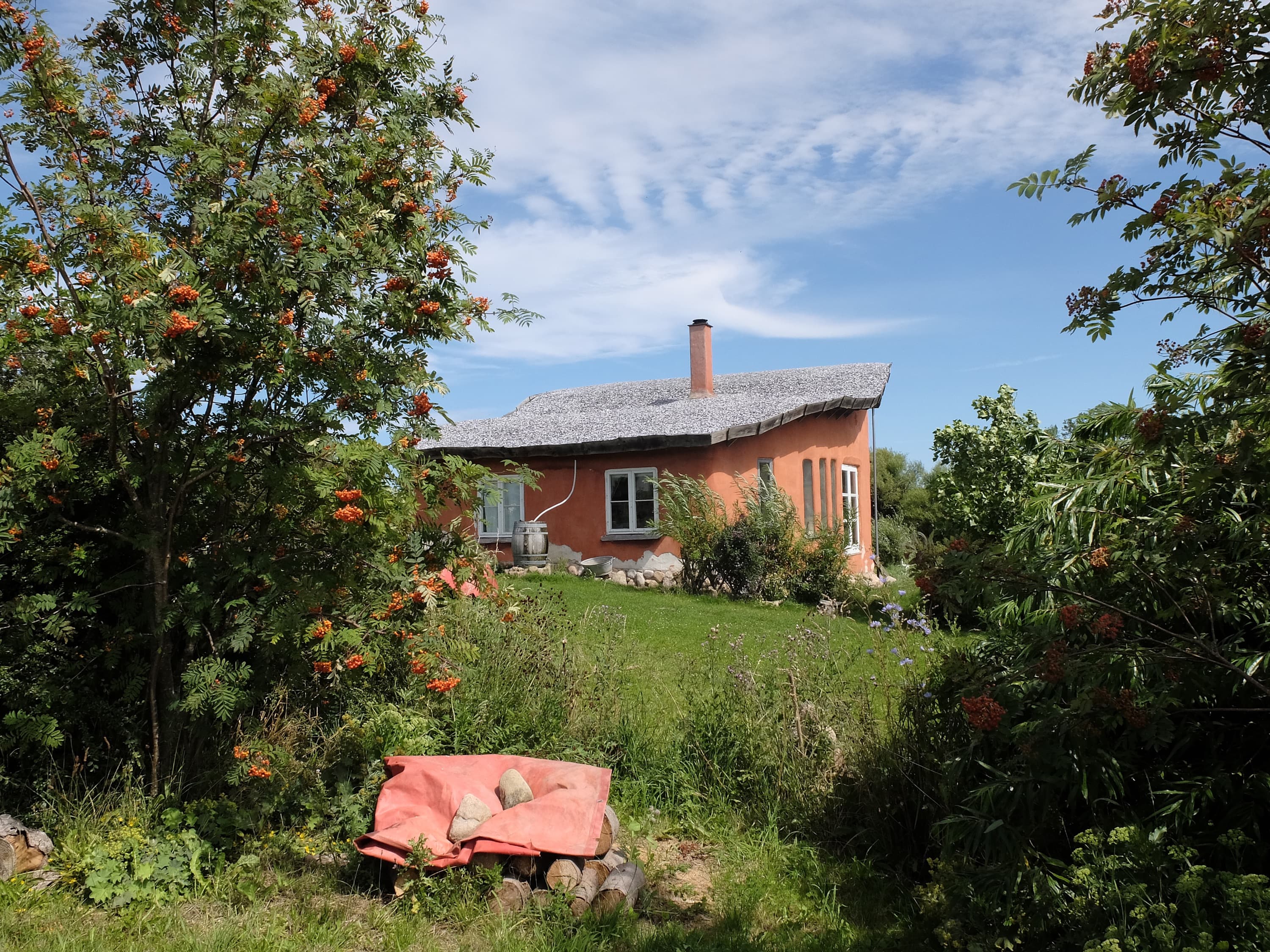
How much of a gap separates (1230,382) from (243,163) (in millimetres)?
4490

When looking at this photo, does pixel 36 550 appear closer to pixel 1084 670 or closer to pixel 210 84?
pixel 210 84

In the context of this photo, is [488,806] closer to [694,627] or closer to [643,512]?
[694,627]

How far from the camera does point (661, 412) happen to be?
60.4 ft

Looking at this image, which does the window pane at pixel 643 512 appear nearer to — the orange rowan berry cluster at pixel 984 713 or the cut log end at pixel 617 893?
→ the cut log end at pixel 617 893

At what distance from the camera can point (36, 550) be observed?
521 cm

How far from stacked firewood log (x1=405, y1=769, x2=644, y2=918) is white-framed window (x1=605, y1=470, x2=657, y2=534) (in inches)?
472

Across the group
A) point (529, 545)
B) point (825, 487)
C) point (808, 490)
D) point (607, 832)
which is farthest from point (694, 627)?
point (825, 487)

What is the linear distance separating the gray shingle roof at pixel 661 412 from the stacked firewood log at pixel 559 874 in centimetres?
979

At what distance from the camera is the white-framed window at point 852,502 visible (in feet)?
63.2

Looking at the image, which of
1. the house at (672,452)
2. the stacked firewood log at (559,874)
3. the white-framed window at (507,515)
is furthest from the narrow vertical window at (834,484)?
the stacked firewood log at (559,874)

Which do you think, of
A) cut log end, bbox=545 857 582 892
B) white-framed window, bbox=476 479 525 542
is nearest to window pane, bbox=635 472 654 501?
white-framed window, bbox=476 479 525 542

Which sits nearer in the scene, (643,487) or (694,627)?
(694,627)

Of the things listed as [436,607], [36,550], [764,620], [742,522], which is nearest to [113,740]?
[36,550]

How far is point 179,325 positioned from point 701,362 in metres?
17.2
